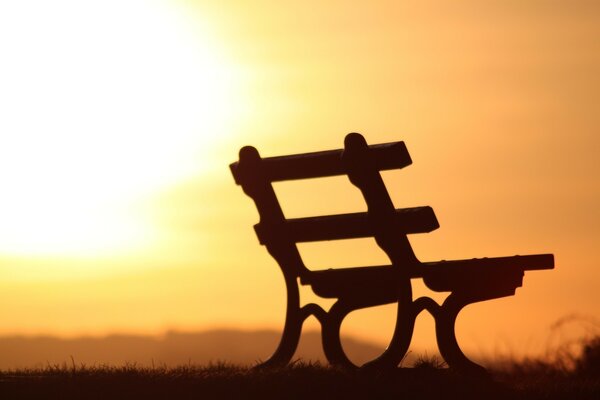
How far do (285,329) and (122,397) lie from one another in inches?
88.4

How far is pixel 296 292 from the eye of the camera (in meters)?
9.55

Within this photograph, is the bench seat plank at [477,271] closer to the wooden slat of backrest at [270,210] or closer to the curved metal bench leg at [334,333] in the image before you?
the curved metal bench leg at [334,333]

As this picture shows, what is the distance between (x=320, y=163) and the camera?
8930mm

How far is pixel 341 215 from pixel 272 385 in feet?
6.02

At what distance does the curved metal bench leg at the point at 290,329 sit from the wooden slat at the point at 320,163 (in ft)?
2.68

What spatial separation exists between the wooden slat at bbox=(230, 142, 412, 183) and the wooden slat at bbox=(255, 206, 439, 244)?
328 mm

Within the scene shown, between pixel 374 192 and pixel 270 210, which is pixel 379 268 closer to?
pixel 374 192

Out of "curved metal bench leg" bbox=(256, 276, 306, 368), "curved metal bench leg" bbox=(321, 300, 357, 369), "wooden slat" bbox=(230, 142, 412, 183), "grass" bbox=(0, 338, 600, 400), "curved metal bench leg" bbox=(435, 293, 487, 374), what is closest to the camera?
"grass" bbox=(0, 338, 600, 400)

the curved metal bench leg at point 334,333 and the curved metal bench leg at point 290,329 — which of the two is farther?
the curved metal bench leg at point 290,329

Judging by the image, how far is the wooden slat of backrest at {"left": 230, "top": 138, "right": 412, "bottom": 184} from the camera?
8547 mm

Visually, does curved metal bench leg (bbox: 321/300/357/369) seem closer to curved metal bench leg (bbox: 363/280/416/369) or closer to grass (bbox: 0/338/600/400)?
curved metal bench leg (bbox: 363/280/416/369)

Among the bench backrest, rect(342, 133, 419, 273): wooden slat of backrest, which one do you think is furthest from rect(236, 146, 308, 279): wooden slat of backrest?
rect(342, 133, 419, 273): wooden slat of backrest

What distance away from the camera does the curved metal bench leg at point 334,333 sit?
9211mm

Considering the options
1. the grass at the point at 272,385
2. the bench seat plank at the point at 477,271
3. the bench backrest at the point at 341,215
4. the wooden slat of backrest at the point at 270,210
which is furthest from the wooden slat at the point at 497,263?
the wooden slat of backrest at the point at 270,210
